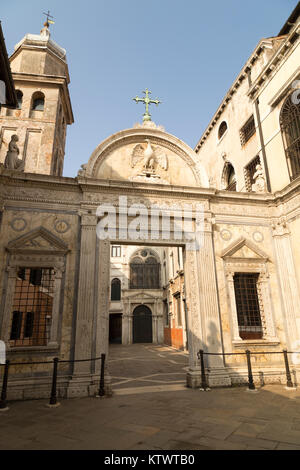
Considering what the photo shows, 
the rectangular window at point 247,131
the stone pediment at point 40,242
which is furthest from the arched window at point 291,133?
the stone pediment at point 40,242

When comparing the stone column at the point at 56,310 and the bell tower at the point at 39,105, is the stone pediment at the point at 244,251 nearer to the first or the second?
the stone column at the point at 56,310

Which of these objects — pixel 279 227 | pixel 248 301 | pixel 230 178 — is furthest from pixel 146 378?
pixel 230 178

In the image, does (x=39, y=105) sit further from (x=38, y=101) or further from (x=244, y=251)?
(x=244, y=251)

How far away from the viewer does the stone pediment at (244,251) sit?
1023 cm

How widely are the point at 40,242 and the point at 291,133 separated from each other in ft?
33.2

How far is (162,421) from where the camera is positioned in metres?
5.44

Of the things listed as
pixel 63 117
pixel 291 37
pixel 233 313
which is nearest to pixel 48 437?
pixel 233 313

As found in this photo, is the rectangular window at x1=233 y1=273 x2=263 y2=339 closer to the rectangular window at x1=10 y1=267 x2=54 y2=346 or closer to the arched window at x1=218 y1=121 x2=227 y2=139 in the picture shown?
the rectangular window at x1=10 y1=267 x2=54 y2=346

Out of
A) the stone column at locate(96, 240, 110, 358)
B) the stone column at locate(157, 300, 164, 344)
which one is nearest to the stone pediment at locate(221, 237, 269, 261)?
the stone column at locate(96, 240, 110, 358)

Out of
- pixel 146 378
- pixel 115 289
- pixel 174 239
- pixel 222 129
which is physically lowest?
pixel 146 378

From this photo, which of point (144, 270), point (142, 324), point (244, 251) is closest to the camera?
point (244, 251)

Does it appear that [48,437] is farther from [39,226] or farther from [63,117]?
[63,117]

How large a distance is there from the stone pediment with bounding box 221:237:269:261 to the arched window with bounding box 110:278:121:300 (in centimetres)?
2234

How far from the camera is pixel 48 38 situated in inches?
723
